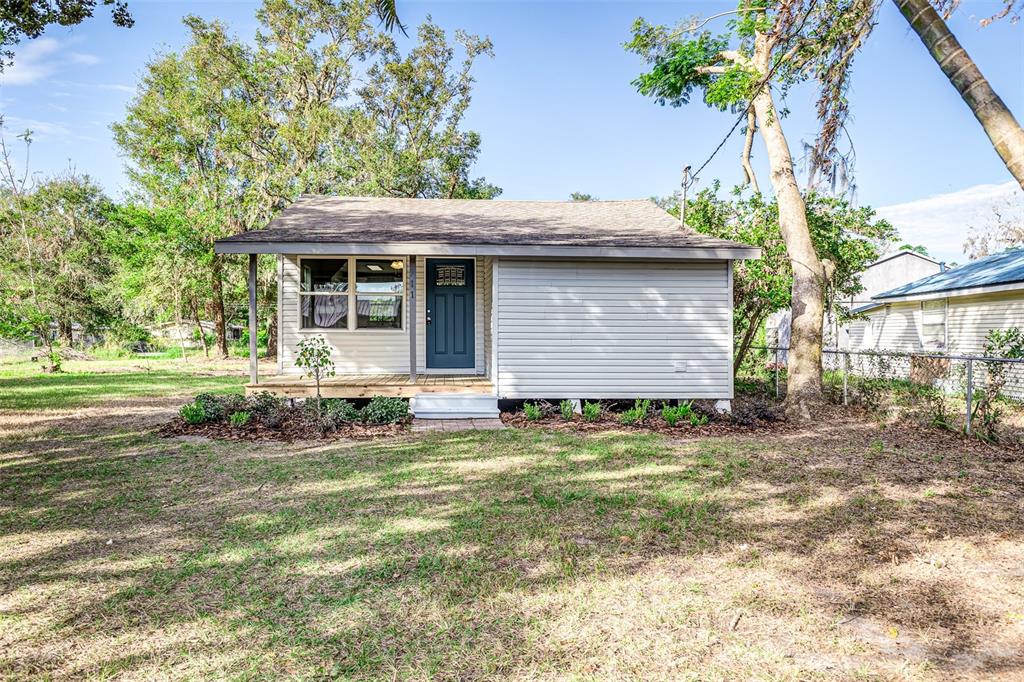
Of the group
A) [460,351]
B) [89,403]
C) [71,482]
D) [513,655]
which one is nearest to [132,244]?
[89,403]

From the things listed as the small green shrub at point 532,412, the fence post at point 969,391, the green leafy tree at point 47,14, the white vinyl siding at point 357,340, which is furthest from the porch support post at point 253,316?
the fence post at point 969,391

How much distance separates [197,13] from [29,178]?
8.57 metres

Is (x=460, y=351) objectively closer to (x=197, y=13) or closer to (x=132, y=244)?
(x=132, y=244)

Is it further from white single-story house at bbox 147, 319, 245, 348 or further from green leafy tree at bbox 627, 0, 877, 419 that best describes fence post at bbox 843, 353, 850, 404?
white single-story house at bbox 147, 319, 245, 348

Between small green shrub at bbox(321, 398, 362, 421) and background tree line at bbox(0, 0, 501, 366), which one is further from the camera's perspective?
background tree line at bbox(0, 0, 501, 366)

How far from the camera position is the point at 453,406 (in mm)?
8117

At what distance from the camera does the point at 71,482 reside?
4.89m

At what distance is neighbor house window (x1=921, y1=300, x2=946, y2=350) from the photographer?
1371cm

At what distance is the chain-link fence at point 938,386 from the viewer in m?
6.74

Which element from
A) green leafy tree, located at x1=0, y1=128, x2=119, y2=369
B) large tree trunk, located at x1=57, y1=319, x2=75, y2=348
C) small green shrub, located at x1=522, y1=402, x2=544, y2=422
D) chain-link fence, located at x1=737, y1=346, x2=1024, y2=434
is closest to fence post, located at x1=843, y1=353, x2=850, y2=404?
chain-link fence, located at x1=737, y1=346, x2=1024, y2=434

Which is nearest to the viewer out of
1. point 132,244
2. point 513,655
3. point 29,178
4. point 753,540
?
point 513,655

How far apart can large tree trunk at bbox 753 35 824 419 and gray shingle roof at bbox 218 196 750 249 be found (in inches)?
60.9

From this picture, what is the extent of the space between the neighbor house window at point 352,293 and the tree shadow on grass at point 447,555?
3.85 meters

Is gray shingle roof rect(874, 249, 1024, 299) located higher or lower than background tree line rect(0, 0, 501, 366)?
lower
